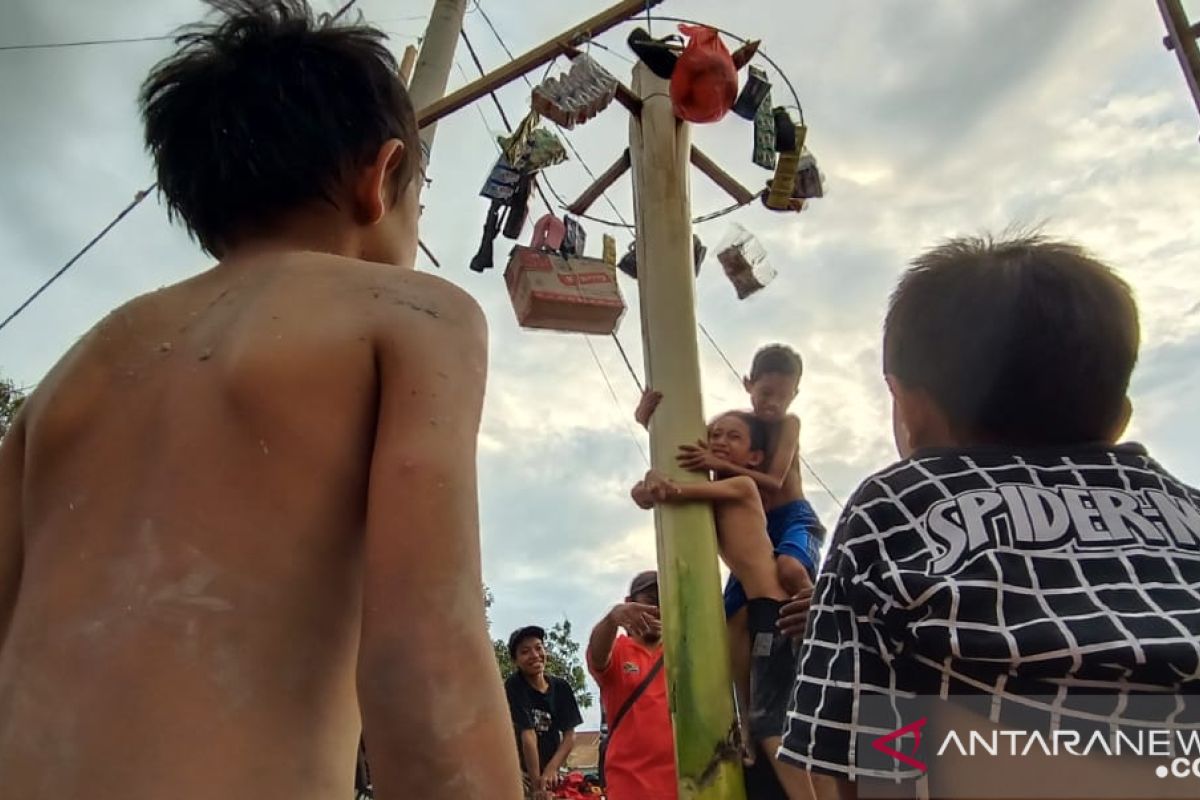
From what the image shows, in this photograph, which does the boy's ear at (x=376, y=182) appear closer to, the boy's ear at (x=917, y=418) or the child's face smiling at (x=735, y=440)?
the boy's ear at (x=917, y=418)

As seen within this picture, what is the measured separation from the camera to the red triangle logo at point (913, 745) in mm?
1201

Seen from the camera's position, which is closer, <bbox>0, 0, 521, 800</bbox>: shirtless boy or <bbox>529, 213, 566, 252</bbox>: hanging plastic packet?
<bbox>0, 0, 521, 800</bbox>: shirtless boy

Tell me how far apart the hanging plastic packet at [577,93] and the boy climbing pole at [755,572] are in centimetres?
173

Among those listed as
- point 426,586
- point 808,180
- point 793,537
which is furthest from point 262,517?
point 808,180

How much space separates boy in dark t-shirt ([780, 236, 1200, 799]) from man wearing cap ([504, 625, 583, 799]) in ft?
14.1

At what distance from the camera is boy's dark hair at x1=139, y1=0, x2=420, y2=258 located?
124cm

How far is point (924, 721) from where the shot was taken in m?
1.21

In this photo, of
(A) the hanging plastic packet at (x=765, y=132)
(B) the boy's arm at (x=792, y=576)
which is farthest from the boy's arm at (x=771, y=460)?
(A) the hanging plastic packet at (x=765, y=132)

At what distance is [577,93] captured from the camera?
3793mm

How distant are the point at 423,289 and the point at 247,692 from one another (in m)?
0.51

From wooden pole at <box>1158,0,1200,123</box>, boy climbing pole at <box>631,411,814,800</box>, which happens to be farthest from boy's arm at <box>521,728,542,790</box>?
wooden pole at <box>1158,0,1200,123</box>

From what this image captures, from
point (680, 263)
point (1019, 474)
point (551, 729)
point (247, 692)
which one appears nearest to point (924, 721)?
point (1019, 474)

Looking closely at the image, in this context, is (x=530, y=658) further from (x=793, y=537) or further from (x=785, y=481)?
(x=793, y=537)

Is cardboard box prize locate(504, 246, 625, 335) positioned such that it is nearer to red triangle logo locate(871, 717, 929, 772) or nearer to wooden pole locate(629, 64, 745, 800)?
wooden pole locate(629, 64, 745, 800)
